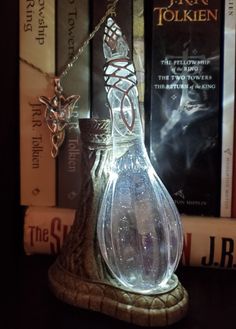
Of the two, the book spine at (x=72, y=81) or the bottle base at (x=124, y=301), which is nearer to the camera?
the bottle base at (x=124, y=301)

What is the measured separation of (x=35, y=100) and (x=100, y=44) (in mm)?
97

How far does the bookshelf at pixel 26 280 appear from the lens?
0.44 metres

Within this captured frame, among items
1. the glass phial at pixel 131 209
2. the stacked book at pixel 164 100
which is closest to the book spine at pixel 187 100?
the stacked book at pixel 164 100

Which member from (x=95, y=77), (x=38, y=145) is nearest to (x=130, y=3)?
(x=95, y=77)

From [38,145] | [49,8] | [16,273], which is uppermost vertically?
[49,8]

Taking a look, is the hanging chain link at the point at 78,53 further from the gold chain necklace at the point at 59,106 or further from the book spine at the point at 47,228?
the book spine at the point at 47,228

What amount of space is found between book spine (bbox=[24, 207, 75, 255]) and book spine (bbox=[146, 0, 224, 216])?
0.39ft

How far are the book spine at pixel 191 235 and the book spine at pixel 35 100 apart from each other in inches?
1.1

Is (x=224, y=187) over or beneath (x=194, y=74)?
beneath

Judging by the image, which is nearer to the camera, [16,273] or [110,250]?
[110,250]

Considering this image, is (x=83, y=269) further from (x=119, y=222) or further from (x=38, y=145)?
(x=38, y=145)

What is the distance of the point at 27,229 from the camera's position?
0.58 m

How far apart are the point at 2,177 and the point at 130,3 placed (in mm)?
255

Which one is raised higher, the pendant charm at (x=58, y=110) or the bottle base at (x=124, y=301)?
the pendant charm at (x=58, y=110)
